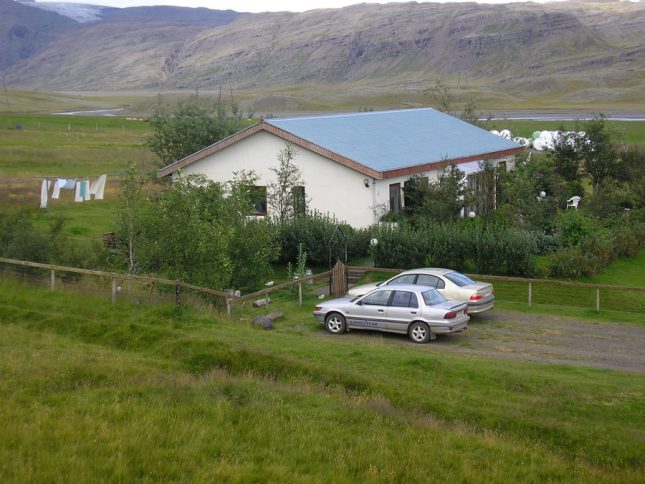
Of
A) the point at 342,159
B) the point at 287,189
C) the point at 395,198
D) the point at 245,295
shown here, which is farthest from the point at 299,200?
the point at 245,295

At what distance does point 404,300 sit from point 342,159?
38.3 feet

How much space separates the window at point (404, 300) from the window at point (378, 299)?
0.65 feet

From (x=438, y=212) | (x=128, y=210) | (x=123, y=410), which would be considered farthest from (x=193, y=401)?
(x=438, y=212)

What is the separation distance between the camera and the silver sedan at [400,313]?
19.0 meters

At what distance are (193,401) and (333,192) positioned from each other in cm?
2014

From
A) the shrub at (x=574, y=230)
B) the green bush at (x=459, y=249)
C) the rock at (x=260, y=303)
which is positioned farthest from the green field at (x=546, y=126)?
the rock at (x=260, y=303)

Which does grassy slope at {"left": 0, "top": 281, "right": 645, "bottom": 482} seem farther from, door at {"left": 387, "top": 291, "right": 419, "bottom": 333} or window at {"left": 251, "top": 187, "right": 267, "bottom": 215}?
window at {"left": 251, "top": 187, "right": 267, "bottom": 215}

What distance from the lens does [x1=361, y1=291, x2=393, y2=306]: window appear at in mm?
19812

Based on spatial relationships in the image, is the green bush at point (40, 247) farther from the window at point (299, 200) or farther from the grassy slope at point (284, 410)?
the window at point (299, 200)

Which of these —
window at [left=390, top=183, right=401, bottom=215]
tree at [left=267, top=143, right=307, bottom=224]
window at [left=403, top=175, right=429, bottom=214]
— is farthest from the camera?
window at [left=403, top=175, right=429, bottom=214]

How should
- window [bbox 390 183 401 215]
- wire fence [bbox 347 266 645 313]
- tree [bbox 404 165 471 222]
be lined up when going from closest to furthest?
wire fence [bbox 347 266 645 313], tree [bbox 404 165 471 222], window [bbox 390 183 401 215]

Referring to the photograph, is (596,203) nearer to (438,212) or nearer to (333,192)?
(438,212)

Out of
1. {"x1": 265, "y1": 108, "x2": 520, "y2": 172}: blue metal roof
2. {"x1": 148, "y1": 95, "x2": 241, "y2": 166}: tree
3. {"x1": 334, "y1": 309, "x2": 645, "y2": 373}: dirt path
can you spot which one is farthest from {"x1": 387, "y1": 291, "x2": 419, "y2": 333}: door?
{"x1": 148, "y1": 95, "x2": 241, "y2": 166}: tree

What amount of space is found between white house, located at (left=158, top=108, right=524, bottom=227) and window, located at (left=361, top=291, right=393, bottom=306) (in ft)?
33.9
